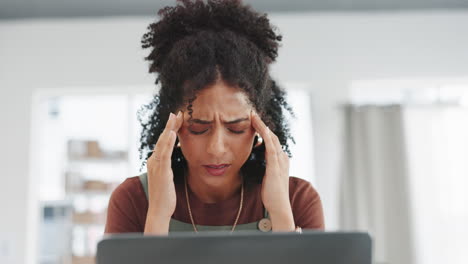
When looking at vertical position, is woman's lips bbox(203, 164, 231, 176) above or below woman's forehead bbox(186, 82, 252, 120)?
below

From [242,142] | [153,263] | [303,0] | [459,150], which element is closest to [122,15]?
[303,0]

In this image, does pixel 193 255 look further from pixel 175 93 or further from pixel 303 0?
pixel 303 0

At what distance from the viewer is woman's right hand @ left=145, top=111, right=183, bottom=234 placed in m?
1.09

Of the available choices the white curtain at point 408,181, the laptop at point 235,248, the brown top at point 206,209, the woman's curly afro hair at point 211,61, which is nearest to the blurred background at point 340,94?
Answer: the white curtain at point 408,181

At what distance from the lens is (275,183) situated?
1.16 metres

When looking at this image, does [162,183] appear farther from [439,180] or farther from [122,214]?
[439,180]

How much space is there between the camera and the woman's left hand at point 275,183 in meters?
1.13

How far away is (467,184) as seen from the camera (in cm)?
396

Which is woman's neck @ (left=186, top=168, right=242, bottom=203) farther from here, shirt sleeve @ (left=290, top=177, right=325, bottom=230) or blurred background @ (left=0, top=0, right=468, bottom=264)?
blurred background @ (left=0, top=0, right=468, bottom=264)

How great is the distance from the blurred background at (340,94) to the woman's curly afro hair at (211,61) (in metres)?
2.52

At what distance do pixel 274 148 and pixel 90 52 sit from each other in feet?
10.3

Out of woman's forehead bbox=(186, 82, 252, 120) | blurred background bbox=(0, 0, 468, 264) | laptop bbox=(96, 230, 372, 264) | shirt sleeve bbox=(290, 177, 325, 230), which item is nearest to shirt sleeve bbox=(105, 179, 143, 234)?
woman's forehead bbox=(186, 82, 252, 120)

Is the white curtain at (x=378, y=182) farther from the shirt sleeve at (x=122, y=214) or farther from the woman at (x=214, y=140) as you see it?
the shirt sleeve at (x=122, y=214)

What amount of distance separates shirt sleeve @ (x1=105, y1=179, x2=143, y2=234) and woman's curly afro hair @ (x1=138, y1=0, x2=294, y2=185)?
144 mm
